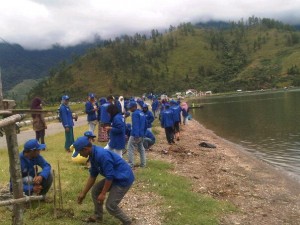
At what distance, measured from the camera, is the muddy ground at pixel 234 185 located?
11.9 meters

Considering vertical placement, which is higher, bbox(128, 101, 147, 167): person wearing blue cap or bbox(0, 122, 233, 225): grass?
bbox(128, 101, 147, 167): person wearing blue cap

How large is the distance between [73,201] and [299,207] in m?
7.73

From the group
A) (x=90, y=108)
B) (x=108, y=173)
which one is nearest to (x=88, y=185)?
(x=108, y=173)

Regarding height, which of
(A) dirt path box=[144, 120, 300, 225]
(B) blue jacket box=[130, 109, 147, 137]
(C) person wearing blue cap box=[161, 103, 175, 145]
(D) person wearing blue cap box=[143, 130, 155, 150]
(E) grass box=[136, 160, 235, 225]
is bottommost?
(A) dirt path box=[144, 120, 300, 225]

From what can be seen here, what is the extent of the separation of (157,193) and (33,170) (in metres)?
4.20

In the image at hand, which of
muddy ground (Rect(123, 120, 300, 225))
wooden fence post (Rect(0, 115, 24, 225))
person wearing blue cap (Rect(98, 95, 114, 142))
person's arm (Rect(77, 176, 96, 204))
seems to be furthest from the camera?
person wearing blue cap (Rect(98, 95, 114, 142))

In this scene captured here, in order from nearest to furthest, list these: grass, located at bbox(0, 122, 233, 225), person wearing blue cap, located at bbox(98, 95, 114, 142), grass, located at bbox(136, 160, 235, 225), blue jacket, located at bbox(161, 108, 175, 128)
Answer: grass, located at bbox(0, 122, 233, 225), grass, located at bbox(136, 160, 235, 225), person wearing blue cap, located at bbox(98, 95, 114, 142), blue jacket, located at bbox(161, 108, 175, 128)

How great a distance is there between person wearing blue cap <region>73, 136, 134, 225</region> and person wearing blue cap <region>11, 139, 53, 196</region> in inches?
52.8

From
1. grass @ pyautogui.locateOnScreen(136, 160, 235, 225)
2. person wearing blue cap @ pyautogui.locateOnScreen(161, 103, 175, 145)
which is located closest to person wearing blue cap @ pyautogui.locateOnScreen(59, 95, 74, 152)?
grass @ pyautogui.locateOnScreen(136, 160, 235, 225)

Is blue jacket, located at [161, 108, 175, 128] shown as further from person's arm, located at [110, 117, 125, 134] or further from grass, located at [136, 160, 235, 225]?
person's arm, located at [110, 117, 125, 134]

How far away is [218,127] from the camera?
141 ft

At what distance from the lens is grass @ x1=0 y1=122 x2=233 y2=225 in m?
10.1

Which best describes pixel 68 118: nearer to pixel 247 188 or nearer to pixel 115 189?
pixel 247 188

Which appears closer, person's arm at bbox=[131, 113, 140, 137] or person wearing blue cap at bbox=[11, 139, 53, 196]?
person wearing blue cap at bbox=[11, 139, 53, 196]
